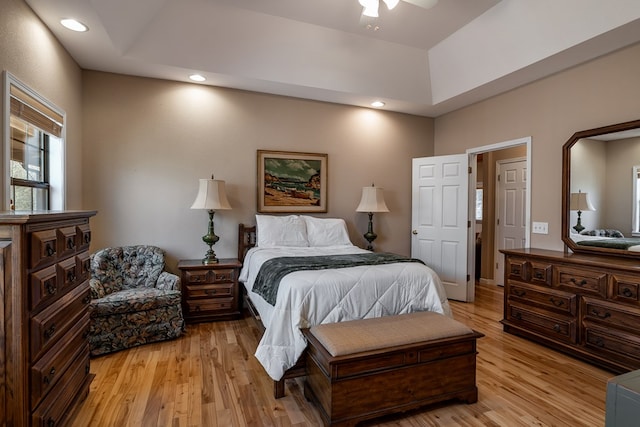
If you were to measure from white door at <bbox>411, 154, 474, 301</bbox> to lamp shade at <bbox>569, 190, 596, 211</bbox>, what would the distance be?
1292 millimetres

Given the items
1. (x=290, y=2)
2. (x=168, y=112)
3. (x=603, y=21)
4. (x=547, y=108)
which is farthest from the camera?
(x=168, y=112)

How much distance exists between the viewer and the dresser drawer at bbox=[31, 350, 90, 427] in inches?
58.6

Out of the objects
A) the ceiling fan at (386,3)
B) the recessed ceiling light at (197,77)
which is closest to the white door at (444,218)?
the ceiling fan at (386,3)

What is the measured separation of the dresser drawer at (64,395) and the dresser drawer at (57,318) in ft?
0.81

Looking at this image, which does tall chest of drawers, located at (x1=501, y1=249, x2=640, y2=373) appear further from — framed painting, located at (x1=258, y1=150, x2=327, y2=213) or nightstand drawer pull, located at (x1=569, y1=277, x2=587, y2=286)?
framed painting, located at (x1=258, y1=150, x2=327, y2=213)

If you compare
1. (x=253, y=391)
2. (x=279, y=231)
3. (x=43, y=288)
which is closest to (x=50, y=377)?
(x=43, y=288)

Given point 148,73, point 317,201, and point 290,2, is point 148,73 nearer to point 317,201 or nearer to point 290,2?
point 290,2

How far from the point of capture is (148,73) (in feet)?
11.9

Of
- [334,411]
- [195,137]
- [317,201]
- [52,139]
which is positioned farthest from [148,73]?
[334,411]

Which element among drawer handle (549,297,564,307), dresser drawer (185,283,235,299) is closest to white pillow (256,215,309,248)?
dresser drawer (185,283,235,299)

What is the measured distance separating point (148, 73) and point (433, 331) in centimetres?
385

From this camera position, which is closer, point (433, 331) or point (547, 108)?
point (433, 331)

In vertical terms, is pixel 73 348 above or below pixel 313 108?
below

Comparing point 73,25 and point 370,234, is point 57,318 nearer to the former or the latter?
point 73,25
